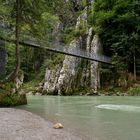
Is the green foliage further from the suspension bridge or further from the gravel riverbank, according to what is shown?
the gravel riverbank

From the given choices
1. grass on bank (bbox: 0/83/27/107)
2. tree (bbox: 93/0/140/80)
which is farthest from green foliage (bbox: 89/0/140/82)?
grass on bank (bbox: 0/83/27/107)

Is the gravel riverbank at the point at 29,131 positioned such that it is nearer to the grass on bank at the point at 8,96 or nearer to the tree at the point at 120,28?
the grass on bank at the point at 8,96

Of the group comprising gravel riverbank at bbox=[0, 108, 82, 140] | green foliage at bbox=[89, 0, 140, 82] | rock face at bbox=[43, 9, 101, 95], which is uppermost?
green foliage at bbox=[89, 0, 140, 82]

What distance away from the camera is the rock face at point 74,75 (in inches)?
1246

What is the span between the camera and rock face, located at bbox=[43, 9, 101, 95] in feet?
104

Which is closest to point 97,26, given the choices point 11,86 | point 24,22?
point 24,22

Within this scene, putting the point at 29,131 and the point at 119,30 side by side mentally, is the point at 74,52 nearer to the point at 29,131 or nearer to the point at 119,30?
the point at 119,30

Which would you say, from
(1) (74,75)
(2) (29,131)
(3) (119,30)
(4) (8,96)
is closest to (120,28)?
(3) (119,30)

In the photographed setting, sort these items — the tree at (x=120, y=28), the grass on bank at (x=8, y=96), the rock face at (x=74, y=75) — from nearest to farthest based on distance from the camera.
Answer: the grass on bank at (x=8, y=96) → the rock face at (x=74, y=75) → the tree at (x=120, y=28)

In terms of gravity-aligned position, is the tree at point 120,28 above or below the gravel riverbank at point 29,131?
above

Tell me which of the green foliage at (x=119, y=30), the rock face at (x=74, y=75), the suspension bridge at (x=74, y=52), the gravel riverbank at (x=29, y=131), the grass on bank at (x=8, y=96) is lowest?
the gravel riverbank at (x=29, y=131)

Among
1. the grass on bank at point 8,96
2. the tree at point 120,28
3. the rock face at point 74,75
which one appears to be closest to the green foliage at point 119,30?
the tree at point 120,28

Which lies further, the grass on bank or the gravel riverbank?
the grass on bank

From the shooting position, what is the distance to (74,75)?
32938 millimetres
